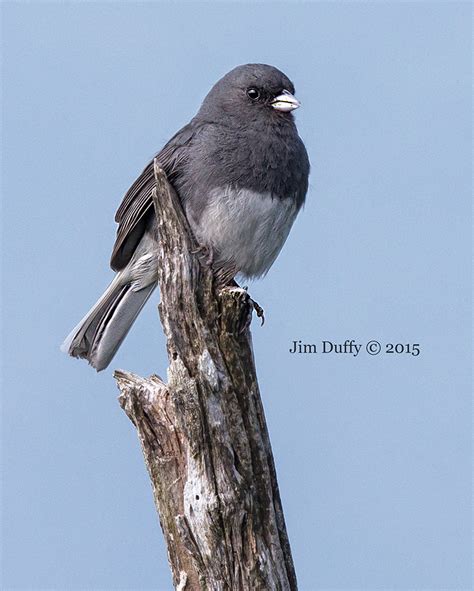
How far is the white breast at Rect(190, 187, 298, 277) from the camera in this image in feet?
15.4

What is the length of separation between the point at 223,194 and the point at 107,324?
110cm

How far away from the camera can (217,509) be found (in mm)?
3936

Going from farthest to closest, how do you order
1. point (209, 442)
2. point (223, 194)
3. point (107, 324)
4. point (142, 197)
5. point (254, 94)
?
point (107, 324) → point (254, 94) → point (142, 197) → point (223, 194) → point (209, 442)

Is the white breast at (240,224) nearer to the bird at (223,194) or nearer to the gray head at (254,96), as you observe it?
the bird at (223,194)

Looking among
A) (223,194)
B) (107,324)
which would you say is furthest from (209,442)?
(107,324)

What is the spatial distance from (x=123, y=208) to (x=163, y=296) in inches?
38.5

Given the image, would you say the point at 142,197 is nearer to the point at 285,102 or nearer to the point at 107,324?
the point at 107,324

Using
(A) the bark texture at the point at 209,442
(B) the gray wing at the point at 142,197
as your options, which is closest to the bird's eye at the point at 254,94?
(B) the gray wing at the point at 142,197

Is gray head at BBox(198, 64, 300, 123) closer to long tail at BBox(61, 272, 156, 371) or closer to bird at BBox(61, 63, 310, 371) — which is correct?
bird at BBox(61, 63, 310, 371)

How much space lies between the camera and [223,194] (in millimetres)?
4688

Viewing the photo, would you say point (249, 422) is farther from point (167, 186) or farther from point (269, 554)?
point (167, 186)

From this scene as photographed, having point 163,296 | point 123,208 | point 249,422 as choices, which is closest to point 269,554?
point 249,422

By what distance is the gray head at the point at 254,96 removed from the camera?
5.05m

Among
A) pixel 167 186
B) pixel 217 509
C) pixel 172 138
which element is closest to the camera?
pixel 217 509
